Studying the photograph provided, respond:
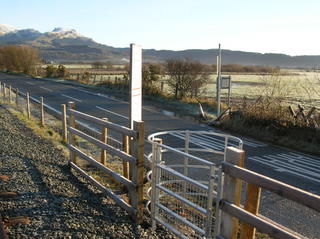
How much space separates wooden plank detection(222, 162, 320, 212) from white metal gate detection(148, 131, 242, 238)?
20.5 inches

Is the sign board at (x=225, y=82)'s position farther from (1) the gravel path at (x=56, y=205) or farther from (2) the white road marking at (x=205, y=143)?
(1) the gravel path at (x=56, y=205)

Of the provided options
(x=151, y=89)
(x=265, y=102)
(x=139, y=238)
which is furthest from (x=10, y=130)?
(x=151, y=89)

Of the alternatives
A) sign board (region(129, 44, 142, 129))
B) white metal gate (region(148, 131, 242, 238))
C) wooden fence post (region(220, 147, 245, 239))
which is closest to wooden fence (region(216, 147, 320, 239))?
wooden fence post (region(220, 147, 245, 239))

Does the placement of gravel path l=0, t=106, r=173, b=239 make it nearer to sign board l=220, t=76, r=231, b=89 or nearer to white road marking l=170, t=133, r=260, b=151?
white road marking l=170, t=133, r=260, b=151

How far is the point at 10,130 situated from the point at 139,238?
809 centimetres

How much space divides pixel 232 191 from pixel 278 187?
2.02 feet

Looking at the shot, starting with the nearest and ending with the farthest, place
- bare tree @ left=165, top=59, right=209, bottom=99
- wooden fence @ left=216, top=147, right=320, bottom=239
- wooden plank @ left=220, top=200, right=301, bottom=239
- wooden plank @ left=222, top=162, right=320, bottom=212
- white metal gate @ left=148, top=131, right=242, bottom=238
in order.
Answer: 1. wooden plank @ left=222, top=162, right=320, bottom=212
2. wooden plank @ left=220, top=200, right=301, bottom=239
3. wooden fence @ left=216, top=147, right=320, bottom=239
4. white metal gate @ left=148, top=131, right=242, bottom=238
5. bare tree @ left=165, top=59, right=209, bottom=99

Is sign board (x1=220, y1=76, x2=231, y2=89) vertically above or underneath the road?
above

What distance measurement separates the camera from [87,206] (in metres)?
5.52

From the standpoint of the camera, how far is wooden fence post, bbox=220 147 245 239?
139 inches

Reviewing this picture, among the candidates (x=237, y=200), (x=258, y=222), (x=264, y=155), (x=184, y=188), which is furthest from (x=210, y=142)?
(x=258, y=222)

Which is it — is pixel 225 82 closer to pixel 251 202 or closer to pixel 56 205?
pixel 56 205

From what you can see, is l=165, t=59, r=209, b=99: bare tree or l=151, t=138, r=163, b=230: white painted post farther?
l=165, t=59, r=209, b=99: bare tree

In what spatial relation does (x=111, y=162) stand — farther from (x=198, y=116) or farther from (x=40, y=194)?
(x=198, y=116)
